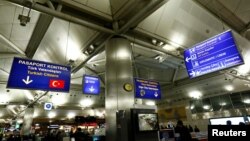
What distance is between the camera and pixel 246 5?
6.57 m

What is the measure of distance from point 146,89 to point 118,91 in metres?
2.72

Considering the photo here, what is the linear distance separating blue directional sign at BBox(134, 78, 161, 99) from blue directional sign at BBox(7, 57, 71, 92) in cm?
314

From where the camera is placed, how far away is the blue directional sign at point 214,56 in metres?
5.09

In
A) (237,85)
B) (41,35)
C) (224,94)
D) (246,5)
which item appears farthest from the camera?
(224,94)

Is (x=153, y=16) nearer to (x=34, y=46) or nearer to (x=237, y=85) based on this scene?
(x=34, y=46)

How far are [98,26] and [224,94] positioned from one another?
43.4ft

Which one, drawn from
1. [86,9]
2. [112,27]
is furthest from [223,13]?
[86,9]

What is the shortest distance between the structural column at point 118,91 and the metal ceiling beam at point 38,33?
2.58 meters

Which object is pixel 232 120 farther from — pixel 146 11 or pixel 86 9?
pixel 86 9

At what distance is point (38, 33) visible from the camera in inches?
308

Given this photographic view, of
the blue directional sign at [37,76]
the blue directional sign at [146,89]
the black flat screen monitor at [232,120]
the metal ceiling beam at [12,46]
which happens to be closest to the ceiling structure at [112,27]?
the metal ceiling beam at [12,46]

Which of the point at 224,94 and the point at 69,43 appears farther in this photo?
the point at 224,94

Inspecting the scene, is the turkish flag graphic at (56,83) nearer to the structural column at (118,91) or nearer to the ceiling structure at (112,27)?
the structural column at (118,91)

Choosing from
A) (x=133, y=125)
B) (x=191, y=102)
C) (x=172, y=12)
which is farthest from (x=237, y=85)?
(x=133, y=125)
